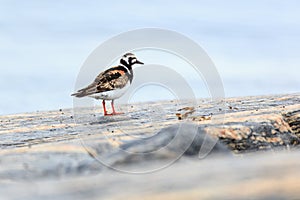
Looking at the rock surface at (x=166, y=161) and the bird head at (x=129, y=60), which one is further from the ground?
the bird head at (x=129, y=60)

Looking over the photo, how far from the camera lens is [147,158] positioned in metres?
8.71

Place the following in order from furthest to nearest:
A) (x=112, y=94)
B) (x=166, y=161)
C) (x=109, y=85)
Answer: (x=112, y=94) < (x=109, y=85) < (x=166, y=161)

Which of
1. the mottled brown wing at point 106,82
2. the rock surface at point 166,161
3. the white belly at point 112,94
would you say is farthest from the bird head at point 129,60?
the rock surface at point 166,161

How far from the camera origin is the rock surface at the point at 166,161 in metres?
6.47

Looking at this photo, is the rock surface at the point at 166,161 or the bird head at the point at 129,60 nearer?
the rock surface at the point at 166,161

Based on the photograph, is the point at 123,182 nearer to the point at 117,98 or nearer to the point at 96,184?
the point at 96,184

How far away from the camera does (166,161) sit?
8555 mm

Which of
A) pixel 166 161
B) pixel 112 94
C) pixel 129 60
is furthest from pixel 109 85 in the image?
pixel 166 161

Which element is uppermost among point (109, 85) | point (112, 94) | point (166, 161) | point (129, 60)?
point (129, 60)

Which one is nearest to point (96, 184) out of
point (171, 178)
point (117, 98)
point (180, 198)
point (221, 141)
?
point (171, 178)

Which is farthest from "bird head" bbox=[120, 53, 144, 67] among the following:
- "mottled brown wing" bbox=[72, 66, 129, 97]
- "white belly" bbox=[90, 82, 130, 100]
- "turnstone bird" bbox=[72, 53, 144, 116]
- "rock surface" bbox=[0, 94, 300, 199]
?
"rock surface" bbox=[0, 94, 300, 199]

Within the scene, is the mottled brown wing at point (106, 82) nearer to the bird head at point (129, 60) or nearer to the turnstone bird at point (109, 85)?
the turnstone bird at point (109, 85)

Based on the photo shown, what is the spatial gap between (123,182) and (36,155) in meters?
3.09

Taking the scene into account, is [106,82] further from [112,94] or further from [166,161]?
[166,161]
